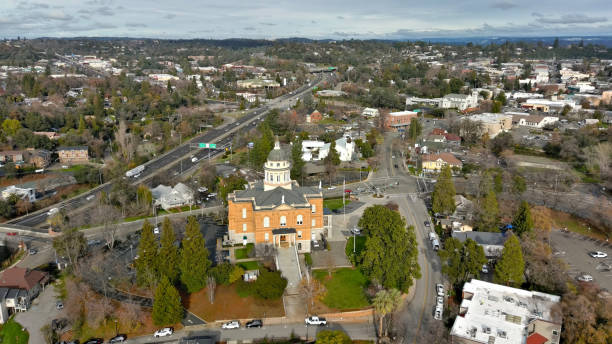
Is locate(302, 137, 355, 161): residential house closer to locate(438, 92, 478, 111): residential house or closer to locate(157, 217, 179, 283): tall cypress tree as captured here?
locate(157, 217, 179, 283): tall cypress tree

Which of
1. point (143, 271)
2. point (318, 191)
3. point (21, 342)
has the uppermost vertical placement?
point (318, 191)

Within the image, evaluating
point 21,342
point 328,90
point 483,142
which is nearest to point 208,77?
point 328,90

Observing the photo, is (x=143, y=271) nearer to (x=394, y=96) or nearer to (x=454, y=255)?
(x=454, y=255)

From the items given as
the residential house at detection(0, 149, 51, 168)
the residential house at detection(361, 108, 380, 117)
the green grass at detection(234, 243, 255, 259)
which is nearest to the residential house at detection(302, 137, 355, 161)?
the residential house at detection(361, 108, 380, 117)

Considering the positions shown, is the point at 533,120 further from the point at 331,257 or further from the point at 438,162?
the point at 331,257

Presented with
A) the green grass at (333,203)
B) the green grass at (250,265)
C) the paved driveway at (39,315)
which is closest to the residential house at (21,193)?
the paved driveway at (39,315)

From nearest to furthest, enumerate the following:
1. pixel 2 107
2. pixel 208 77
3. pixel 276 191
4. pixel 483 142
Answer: pixel 276 191 → pixel 483 142 → pixel 2 107 → pixel 208 77

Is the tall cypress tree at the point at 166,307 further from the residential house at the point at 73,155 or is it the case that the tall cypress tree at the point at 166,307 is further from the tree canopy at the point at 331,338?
the residential house at the point at 73,155
